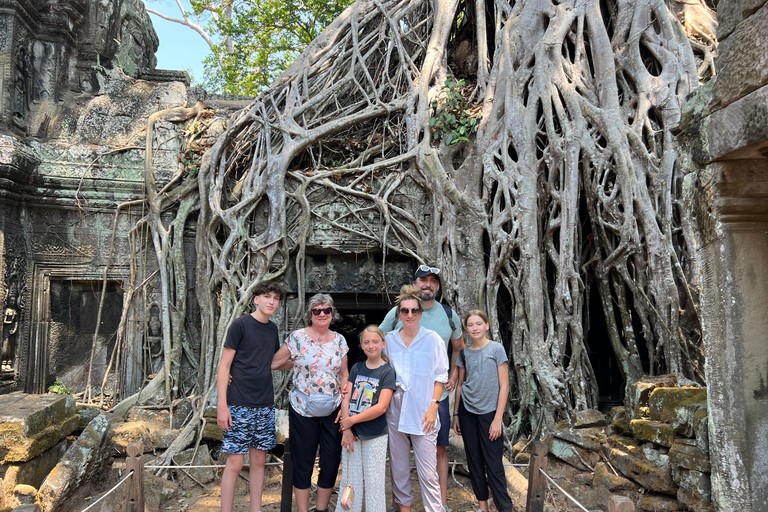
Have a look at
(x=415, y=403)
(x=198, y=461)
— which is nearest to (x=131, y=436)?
(x=198, y=461)

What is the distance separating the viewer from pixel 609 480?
300 cm

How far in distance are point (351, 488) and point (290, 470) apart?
1.22 ft

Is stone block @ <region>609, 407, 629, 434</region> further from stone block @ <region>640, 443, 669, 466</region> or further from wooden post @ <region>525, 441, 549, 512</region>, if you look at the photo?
wooden post @ <region>525, 441, 549, 512</region>

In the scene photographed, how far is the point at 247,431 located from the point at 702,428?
2041 mm

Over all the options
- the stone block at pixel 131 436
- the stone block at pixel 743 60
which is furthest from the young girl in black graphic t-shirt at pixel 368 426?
the stone block at pixel 131 436

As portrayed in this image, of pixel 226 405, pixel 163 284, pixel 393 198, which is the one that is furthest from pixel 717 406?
pixel 163 284

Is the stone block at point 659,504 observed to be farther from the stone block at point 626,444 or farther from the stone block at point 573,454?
the stone block at point 573,454

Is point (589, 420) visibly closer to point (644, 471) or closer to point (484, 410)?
point (644, 471)

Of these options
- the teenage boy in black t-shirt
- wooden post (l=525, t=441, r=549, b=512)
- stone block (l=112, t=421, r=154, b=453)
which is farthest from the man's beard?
stone block (l=112, t=421, r=154, b=453)

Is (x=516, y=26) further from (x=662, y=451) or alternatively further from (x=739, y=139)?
(x=662, y=451)

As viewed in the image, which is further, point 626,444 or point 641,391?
point 641,391

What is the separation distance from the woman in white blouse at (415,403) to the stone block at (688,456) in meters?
1.14

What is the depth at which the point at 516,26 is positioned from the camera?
4.75 m

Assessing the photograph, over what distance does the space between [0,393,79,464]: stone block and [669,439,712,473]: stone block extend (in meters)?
3.26
